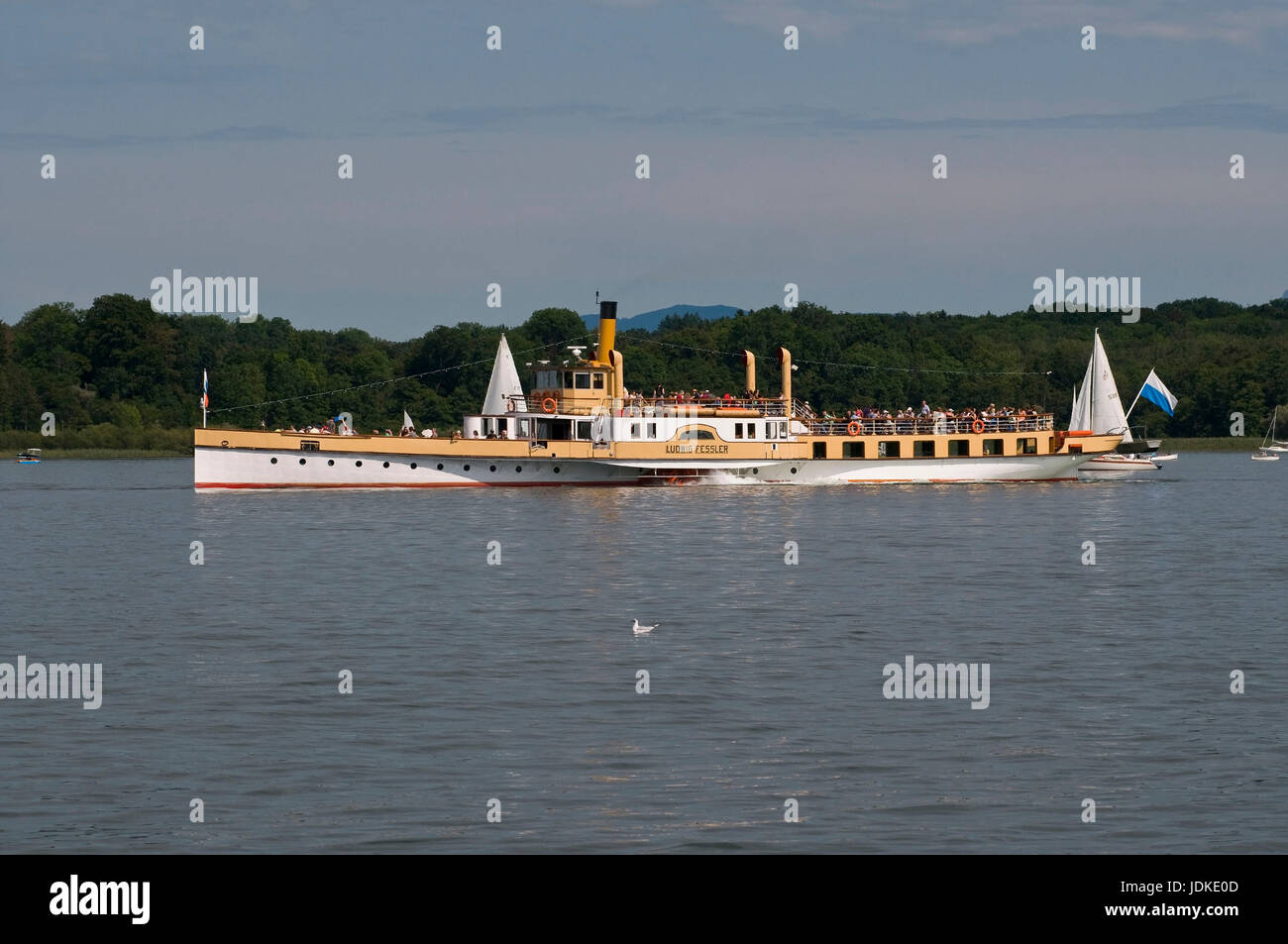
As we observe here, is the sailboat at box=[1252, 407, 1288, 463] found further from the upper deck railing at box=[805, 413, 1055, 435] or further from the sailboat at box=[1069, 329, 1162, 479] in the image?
the upper deck railing at box=[805, 413, 1055, 435]

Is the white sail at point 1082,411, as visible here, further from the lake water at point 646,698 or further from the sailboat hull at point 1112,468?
the lake water at point 646,698

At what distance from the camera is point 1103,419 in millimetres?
115438

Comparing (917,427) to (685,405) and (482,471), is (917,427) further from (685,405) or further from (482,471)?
(482,471)

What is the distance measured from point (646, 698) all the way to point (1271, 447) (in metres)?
178


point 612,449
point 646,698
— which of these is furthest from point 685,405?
point 646,698

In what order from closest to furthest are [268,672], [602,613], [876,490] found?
[268,672], [602,613], [876,490]

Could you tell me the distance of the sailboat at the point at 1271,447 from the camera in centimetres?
17850

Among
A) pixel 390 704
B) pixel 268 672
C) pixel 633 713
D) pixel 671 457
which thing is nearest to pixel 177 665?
pixel 268 672

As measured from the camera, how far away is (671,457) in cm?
10050

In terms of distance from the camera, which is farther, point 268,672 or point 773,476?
point 773,476

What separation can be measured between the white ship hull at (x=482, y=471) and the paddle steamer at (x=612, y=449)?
62mm

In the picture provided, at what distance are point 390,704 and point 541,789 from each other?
273 inches
